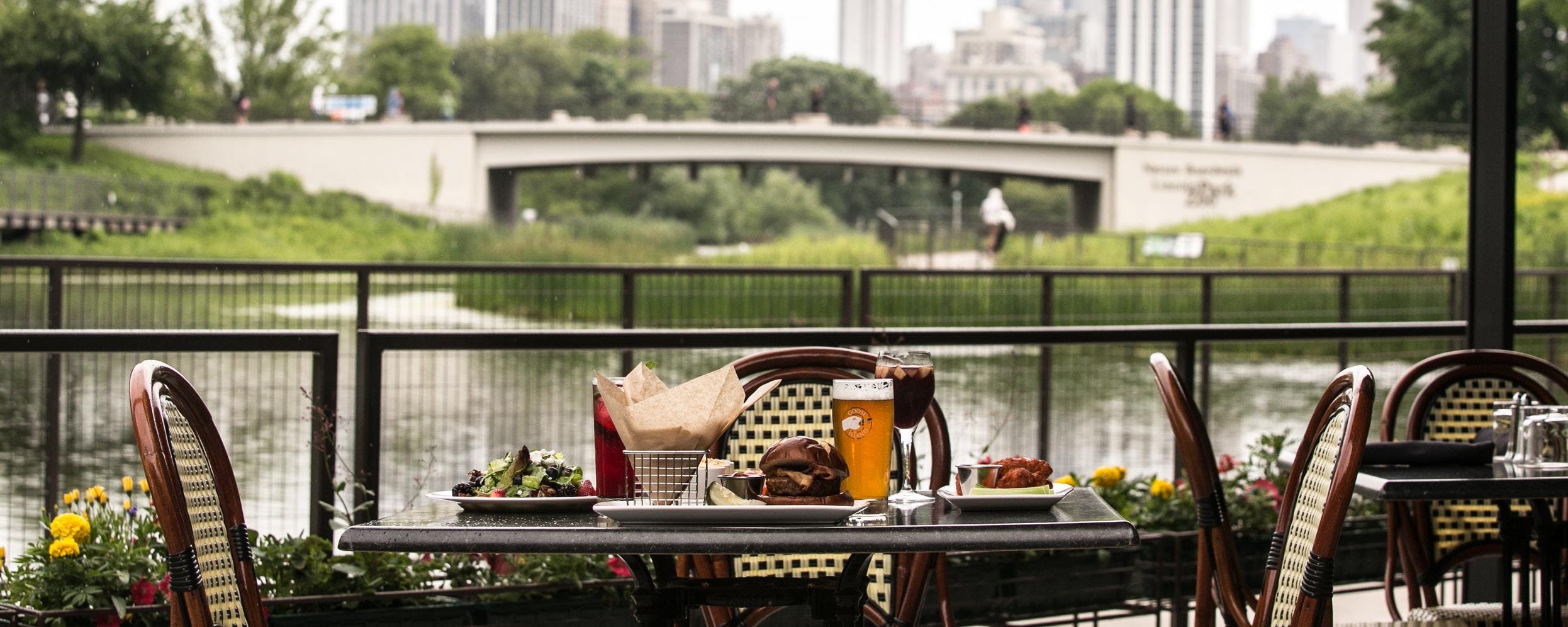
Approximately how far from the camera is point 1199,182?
39094mm

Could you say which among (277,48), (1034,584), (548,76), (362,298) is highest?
(548,76)

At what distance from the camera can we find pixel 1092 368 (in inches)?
293

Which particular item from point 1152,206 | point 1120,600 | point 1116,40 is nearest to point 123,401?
point 1120,600

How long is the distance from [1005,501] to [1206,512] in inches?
26.5

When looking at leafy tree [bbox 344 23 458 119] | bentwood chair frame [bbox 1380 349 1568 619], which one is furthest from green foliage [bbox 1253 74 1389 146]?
bentwood chair frame [bbox 1380 349 1568 619]

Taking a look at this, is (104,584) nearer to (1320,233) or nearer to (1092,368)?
(1092,368)

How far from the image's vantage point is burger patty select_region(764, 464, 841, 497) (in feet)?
5.89

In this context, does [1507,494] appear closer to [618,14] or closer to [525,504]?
[525,504]

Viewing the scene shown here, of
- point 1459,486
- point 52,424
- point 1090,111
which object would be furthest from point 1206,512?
point 1090,111

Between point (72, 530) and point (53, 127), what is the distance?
39737 mm

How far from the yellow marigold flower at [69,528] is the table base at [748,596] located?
5.79 ft

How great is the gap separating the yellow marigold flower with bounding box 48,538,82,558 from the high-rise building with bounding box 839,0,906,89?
196 ft

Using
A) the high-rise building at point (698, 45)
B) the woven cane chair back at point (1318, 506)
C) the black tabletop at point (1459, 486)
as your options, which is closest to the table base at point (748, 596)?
the woven cane chair back at point (1318, 506)

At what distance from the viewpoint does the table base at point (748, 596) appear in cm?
202
